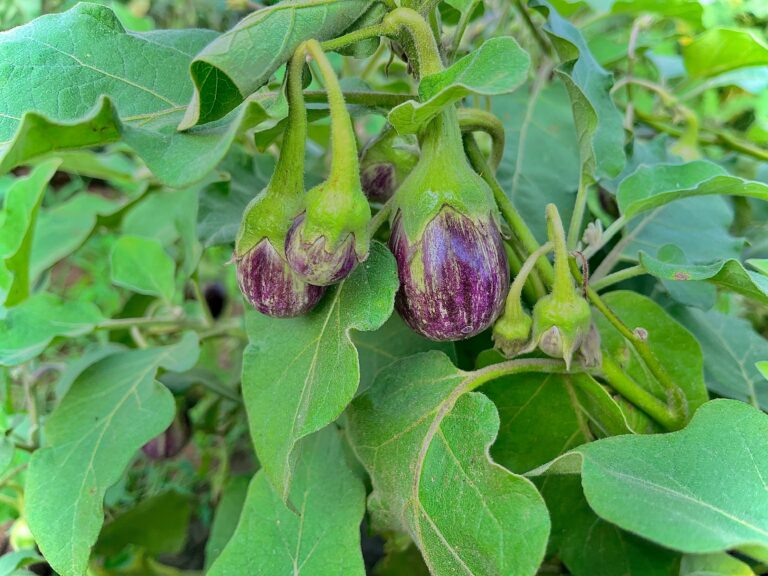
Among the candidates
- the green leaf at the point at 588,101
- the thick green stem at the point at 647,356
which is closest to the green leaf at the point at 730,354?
the thick green stem at the point at 647,356

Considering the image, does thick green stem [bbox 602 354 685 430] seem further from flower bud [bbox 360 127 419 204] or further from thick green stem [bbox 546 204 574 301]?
flower bud [bbox 360 127 419 204]

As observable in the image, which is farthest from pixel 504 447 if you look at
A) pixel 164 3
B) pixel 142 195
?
pixel 164 3

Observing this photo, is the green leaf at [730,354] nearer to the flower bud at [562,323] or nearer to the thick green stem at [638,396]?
the thick green stem at [638,396]

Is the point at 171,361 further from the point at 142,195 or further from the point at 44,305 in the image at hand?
the point at 142,195

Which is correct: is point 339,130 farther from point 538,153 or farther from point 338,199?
point 538,153

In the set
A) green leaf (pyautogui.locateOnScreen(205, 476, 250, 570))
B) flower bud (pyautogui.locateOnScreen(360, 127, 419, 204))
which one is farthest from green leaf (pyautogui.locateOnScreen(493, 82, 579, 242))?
green leaf (pyautogui.locateOnScreen(205, 476, 250, 570))

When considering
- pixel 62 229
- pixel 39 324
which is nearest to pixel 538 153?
pixel 39 324
